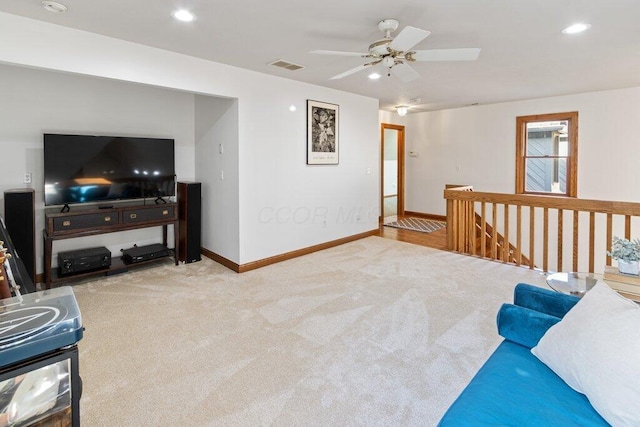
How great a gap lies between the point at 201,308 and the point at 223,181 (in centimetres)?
179

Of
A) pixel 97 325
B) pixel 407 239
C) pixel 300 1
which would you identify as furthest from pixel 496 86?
pixel 97 325

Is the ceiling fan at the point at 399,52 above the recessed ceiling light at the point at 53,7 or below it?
below

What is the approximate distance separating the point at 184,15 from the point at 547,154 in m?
6.32

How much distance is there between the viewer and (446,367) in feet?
7.60

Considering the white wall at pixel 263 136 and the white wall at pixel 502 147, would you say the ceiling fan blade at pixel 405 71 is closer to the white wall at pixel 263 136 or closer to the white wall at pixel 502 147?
the white wall at pixel 263 136

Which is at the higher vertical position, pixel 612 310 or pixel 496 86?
pixel 496 86

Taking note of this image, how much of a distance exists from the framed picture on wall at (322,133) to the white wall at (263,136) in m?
0.10

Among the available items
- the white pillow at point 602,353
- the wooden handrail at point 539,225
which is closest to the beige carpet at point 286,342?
the wooden handrail at point 539,225

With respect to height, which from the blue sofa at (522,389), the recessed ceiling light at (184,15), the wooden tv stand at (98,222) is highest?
the recessed ceiling light at (184,15)

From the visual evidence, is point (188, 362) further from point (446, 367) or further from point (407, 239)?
point (407, 239)

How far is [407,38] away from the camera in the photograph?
234 cm

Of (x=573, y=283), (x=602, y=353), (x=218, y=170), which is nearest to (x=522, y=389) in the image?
(x=602, y=353)

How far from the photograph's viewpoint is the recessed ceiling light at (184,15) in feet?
8.56

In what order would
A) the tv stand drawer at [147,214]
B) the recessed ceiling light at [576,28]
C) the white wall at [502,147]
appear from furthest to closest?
the white wall at [502,147] → the tv stand drawer at [147,214] → the recessed ceiling light at [576,28]
